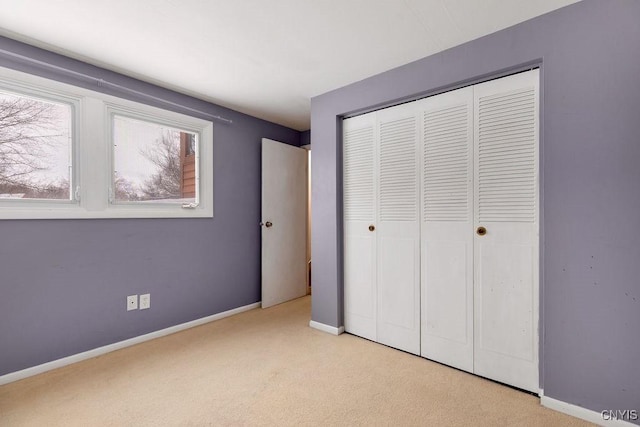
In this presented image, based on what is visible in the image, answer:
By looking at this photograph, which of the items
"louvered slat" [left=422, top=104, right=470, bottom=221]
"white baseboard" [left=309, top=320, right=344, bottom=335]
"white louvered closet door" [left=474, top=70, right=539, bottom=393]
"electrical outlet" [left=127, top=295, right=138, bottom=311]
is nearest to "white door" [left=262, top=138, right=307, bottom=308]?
"white baseboard" [left=309, top=320, right=344, bottom=335]

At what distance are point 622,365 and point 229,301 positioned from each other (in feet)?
10.0

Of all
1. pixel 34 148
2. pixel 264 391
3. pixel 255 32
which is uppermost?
pixel 255 32

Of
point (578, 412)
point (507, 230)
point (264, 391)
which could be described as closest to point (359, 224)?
point (507, 230)

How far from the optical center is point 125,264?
2510 millimetres

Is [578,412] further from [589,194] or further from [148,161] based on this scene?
[148,161]

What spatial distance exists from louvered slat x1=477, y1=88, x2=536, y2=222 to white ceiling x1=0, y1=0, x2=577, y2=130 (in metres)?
0.47

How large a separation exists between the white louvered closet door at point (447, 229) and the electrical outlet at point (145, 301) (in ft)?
7.50

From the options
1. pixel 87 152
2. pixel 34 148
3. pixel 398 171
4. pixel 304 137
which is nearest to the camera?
pixel 34 148

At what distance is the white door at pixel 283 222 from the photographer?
141 inches

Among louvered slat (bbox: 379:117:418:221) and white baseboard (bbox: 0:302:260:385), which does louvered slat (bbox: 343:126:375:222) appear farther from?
white baseboard (bbox: 0:302:260:385)

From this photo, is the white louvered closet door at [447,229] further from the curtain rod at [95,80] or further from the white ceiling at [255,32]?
the curtain rod at [95,80]

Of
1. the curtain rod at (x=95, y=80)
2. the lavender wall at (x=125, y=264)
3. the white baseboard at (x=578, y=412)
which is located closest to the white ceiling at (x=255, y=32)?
the curtain rod at (x=95, y=80)

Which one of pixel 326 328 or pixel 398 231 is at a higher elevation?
pixel 398 231

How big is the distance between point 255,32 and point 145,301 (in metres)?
2.30
